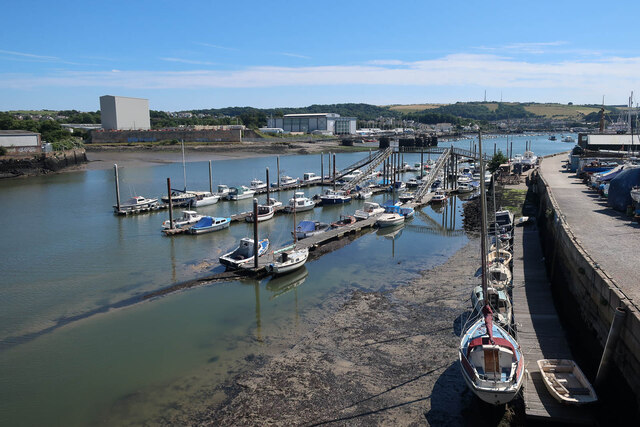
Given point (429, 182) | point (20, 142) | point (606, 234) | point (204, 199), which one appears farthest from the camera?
point (20, 142)

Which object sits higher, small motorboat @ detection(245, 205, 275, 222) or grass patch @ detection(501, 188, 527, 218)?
grass patch @ detection(501, 188, 527, 218)

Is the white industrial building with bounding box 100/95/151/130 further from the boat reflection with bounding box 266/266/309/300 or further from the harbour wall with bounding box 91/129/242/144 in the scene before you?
the boat reflection with bounding box 266/266/309/300

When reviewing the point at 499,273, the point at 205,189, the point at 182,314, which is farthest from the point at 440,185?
the point at 182,314

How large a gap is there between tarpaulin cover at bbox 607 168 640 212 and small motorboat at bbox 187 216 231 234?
87.0ft

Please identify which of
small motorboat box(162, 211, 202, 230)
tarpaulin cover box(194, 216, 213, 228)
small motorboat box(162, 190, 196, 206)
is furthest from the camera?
small motorboat box(162, 190, 196, 206)

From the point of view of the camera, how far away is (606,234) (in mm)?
21891

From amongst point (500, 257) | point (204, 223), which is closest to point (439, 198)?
point (204, 223)

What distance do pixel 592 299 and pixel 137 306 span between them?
18515 mm

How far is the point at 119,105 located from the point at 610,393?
146 m

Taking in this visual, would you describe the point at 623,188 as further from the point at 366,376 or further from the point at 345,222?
the point at 366,376

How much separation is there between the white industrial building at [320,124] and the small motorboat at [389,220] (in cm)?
14891

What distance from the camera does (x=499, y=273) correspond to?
68.8ft

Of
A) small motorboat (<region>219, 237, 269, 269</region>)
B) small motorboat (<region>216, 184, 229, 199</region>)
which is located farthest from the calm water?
small motorboat (<region>216, 184, 229, 199</region>)

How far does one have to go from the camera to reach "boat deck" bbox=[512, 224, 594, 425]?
1224cm
